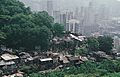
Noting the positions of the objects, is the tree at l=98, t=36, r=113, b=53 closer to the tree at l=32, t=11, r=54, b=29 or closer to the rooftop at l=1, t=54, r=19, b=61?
the tree at l=32, t=11, r=54, b=29

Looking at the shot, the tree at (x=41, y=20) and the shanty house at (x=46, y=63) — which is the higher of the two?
the tree at (x=41, y=20)

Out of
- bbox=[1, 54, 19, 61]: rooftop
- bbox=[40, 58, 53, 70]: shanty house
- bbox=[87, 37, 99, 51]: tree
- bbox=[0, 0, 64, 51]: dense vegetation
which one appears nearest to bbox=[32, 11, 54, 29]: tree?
bbox=[0, 0, 64, 51]: dense vegetation

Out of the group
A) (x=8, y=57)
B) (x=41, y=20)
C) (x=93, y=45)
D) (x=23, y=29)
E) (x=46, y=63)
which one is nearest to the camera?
(x=8, y=57)

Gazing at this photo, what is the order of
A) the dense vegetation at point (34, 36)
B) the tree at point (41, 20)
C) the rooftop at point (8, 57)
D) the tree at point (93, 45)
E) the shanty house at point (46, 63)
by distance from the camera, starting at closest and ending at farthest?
1. the dense vegetation at point (34, 36)
2. the rooftop at point (8, 57)
3. the shanty house at point (46, 63)
4. the tree at point (93, 45)
5. the tree at point (41, 20)

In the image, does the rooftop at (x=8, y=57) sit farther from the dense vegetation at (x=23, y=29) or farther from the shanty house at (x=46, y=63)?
the shanty house at (x=46, y=63)

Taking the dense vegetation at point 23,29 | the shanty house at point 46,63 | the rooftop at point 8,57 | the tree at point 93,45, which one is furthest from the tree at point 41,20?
the rooftop at point 8,57

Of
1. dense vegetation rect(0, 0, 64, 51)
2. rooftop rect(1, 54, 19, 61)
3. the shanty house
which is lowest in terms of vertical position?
the shanty house

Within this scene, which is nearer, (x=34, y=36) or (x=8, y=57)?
(x=8, y=57)

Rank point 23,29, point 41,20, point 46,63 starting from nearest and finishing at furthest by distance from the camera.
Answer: point 46,63 → point 23,29 → point 41,20

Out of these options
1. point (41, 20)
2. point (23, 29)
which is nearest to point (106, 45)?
point (41, 20)

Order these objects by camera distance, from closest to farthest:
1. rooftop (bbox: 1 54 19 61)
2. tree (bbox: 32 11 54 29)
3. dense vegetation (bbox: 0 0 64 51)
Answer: rooftop (bbox: 1 54 19 61)
dense vegetation (bbox: 0 0 64 51)
tree (bbox: 32 11 54 29)

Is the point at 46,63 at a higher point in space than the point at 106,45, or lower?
lower

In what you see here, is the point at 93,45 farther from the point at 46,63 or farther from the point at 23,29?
the point at 23,29
